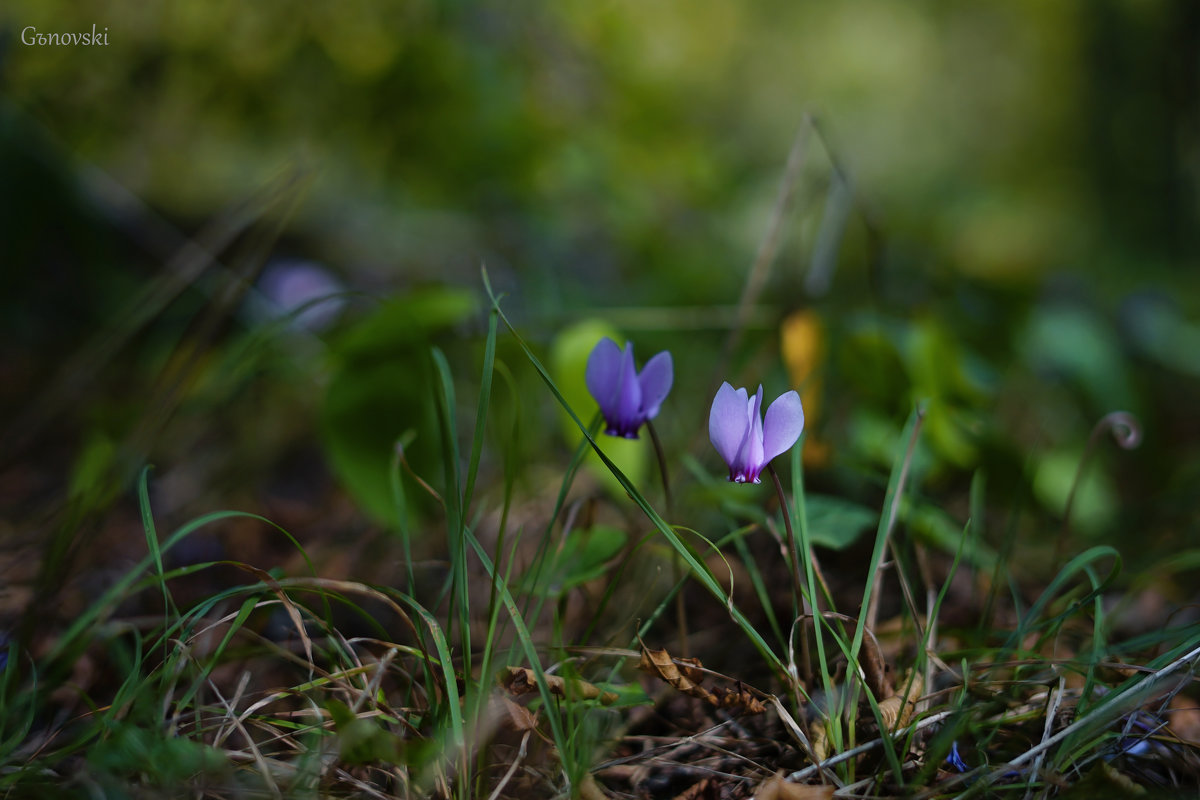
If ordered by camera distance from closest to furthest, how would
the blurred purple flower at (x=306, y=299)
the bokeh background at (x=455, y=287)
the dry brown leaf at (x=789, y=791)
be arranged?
the dry brown leaf at (x=789, y=791) < the bokeh background at (x=455, y=287) < the blurred purple flower at (x=306, y=299)

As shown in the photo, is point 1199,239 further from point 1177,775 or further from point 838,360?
point 1177,775

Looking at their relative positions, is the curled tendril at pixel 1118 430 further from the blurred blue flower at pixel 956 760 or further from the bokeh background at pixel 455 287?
A: the blurred blue flower at pixel 956 760

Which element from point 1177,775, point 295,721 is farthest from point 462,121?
point 1177,775

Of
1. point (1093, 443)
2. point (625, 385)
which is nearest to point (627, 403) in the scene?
point (625, 385)

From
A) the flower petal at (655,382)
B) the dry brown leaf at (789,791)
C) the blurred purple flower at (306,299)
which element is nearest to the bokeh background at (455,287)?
the blurred purple flower at (306,299)

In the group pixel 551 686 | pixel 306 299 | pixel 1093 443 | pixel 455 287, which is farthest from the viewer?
pixel 306 299

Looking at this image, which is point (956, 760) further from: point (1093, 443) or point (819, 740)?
point (1093, 443)
